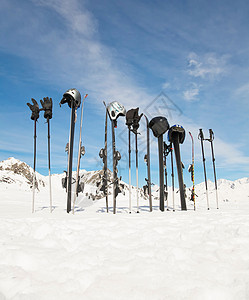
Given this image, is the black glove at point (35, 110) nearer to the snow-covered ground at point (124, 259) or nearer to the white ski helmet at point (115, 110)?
the white ski helmet at point (115, 110)

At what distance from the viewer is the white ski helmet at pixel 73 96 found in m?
7.30

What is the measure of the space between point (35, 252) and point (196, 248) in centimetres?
235

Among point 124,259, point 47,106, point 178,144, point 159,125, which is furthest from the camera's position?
point 178,144

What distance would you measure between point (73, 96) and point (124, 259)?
5.87 metres

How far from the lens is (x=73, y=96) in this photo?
7.29 meters

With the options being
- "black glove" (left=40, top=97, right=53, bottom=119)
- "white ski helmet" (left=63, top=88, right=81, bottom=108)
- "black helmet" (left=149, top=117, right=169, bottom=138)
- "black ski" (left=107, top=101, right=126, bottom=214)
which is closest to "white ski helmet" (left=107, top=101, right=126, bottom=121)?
"black ski" (left=107, top=101, right=126, bottom=214)

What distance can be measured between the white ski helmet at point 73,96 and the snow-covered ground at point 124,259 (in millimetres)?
4380

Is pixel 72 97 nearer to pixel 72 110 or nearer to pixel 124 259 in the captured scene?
pixel 72 110

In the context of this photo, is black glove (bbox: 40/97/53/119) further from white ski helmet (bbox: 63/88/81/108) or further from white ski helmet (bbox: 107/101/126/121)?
white ski helmet (bbox: 107/101/126/121)

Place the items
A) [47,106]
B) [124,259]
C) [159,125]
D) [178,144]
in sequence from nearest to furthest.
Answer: [124,259], [47,106], [159,125], [178,144]

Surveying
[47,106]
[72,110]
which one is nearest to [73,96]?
[72,110]

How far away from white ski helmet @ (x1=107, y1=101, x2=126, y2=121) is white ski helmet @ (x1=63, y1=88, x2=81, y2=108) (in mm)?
1121

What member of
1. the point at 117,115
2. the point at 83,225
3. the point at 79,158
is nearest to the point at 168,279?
the point at 83,225

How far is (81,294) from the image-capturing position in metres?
2.02
